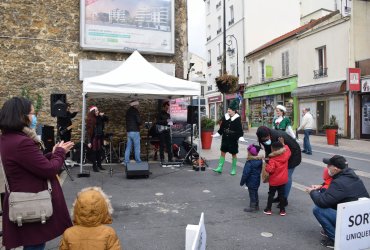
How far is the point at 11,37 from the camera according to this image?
10.2 metres

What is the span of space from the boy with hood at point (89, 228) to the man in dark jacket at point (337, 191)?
2579mm

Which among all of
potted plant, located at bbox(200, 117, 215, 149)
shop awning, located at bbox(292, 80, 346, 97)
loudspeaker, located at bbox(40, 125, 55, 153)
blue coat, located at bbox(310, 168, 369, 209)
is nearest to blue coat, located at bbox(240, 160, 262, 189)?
blue coat, located at bbox(310, 168, 369, 209)

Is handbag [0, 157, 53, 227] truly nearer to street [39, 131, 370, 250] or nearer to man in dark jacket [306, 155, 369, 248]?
street [39, 131, 370, 250]

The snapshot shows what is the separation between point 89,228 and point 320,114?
2157 cm

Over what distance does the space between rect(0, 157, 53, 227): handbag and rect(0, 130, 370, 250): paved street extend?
1.83m

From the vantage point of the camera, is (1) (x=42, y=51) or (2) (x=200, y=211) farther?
(1) (x=42, y=51)

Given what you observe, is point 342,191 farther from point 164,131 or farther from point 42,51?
point 42,51

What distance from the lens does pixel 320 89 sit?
2116cm

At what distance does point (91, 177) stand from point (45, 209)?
5.97 meters

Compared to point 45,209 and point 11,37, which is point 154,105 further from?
point 45,209

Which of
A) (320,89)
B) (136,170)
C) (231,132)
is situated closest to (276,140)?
(231,132)

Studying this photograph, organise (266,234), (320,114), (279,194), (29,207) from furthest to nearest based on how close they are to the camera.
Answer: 1. (320,114)
2. (279,194)
3. (266,234)
4. (29,207)

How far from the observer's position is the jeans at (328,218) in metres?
4.13

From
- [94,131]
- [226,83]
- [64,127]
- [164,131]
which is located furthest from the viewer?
[226,83]
